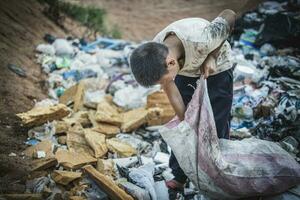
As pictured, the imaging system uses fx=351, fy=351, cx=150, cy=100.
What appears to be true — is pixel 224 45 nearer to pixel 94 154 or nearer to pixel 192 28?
pixel 192 28

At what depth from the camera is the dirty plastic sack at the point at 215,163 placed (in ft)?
8.06

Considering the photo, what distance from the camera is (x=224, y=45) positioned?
2703mm

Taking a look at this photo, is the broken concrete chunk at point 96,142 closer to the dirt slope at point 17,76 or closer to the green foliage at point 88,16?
the dirt slope at point 17,76

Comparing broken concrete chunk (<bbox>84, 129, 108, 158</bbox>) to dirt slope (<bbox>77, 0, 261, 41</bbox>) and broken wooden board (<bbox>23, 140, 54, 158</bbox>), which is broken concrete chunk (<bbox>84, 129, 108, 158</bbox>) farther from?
dirt slope (<bbox>77, 0, 261, 41</bbox>)

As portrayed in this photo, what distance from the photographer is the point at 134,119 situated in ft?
13.4

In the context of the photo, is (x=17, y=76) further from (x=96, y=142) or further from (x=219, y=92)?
(x=219, y=92)

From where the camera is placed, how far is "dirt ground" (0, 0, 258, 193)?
10.6 feet

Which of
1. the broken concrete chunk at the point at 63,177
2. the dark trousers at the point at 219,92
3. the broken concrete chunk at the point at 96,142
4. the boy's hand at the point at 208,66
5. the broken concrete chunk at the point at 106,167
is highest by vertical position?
the boy's hand at the point at 208,66

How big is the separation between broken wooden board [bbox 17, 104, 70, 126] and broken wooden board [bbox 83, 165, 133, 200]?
103 centimetres

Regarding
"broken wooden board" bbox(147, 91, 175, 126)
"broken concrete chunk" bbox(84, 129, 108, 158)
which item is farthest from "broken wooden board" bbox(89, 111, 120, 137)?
"broken wooden board" bbox(147, 91, 175, 126)

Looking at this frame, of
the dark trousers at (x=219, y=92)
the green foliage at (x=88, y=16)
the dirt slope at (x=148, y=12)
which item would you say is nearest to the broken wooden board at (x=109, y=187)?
the dark trousers at (x=219, y=92)

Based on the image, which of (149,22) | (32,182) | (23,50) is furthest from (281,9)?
(32,182)

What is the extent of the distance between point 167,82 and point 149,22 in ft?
20.4

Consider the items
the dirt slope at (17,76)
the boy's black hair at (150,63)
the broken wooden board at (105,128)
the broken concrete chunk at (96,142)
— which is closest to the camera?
the boy's black hair at (150,63)
